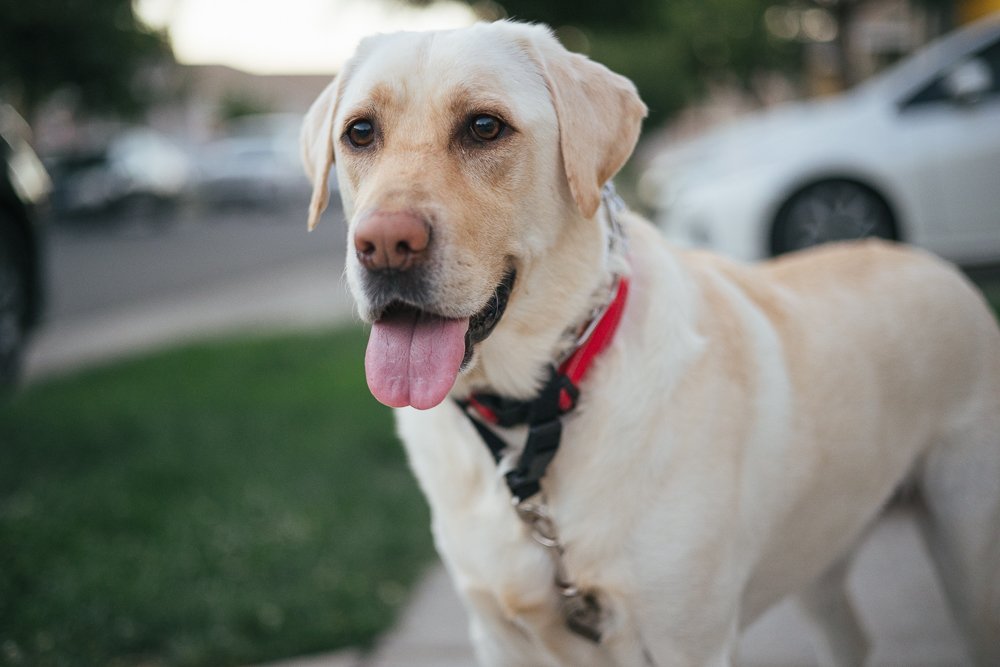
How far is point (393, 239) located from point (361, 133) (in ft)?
1.54

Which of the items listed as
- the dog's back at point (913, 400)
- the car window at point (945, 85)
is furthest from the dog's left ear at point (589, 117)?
the car window at point (945, 85)

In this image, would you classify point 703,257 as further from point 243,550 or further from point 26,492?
point 26,492

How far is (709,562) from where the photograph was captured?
1.94 m

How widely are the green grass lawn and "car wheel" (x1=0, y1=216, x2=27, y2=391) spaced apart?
25 centimetres

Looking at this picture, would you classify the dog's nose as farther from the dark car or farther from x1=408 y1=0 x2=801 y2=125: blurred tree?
x1=408 y1=0 x2=801 y2=125: blurred tree

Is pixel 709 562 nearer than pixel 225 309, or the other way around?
pixel 709 562

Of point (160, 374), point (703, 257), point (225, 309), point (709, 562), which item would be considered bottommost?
point (225, 309)

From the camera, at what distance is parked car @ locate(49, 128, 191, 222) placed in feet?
71.1

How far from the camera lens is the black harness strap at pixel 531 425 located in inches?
79.0

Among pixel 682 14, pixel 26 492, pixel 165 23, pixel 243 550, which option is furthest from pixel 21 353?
pixel 165 23

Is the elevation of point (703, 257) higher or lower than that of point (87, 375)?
higher

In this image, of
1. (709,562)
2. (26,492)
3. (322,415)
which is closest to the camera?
(709,562)

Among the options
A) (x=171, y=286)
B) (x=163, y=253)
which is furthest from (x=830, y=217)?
(x=163, y=253)

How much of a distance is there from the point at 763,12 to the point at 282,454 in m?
16.9
